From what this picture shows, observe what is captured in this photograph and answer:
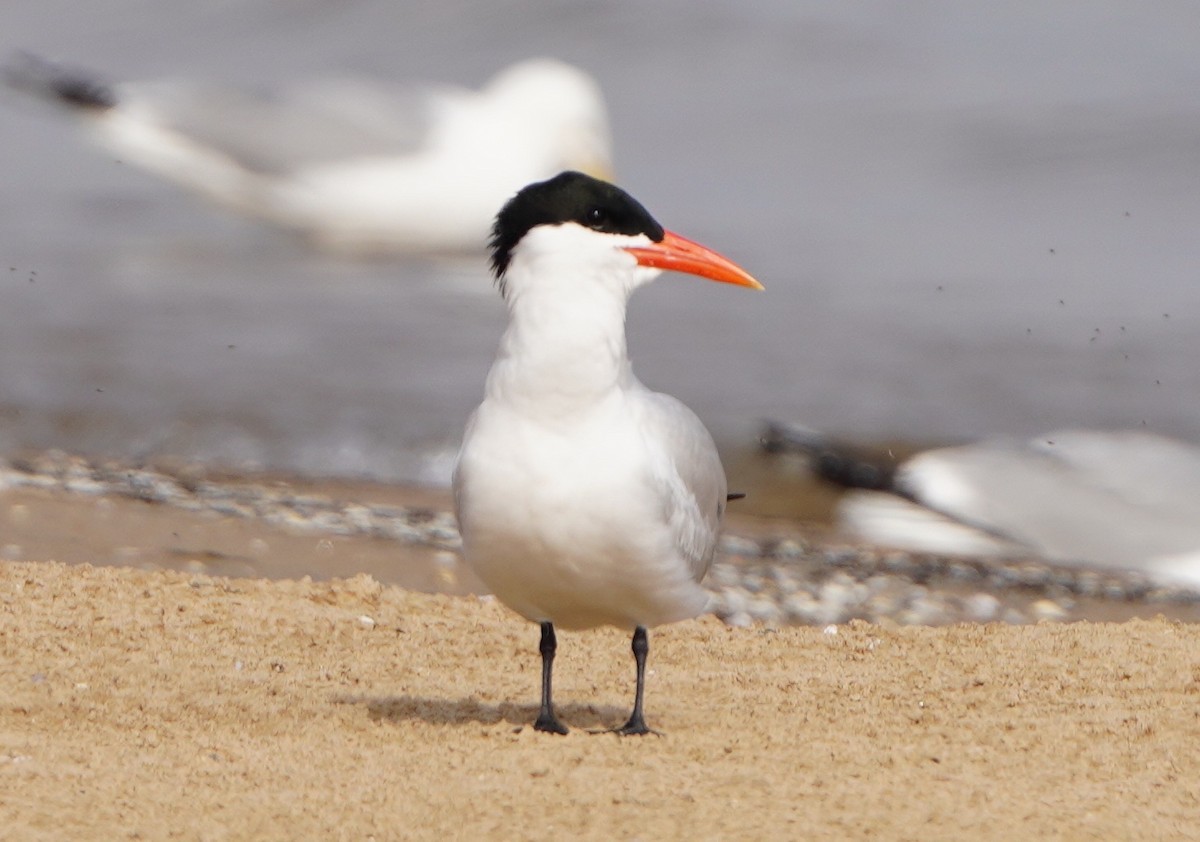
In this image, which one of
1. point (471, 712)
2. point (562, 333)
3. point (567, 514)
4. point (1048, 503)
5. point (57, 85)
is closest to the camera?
point (567, 514)

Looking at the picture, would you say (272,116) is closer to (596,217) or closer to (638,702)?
(596,217)

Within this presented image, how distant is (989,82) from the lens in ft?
63.0

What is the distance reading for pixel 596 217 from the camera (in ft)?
13.5

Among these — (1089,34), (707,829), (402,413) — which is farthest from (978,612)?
(1089,34)

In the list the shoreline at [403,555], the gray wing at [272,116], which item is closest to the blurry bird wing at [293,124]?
the gray wing at [272,116]

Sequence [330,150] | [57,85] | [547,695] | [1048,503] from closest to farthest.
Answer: [547,695], [1048,503], [330,150], [57,85]

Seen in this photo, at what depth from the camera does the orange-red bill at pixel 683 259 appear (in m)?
4.17

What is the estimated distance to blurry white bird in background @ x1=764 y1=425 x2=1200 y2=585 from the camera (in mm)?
7219

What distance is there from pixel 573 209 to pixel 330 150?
30.0ft

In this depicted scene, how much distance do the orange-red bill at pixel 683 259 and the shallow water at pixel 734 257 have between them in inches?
183

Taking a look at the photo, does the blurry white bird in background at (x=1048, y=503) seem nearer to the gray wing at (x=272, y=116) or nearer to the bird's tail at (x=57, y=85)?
the gray wing at (x=272, y=116)

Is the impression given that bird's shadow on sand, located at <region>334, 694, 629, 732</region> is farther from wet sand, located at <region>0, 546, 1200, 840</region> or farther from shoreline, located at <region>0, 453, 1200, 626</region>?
shoreline, located at <region>0, 453, 1200, 626</region>

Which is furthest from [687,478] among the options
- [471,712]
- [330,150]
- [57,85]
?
[57,85]

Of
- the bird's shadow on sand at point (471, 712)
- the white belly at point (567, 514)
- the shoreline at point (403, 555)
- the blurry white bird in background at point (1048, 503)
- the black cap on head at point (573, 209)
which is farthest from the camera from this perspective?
the blurry white bird in background at point (1048, 503)
